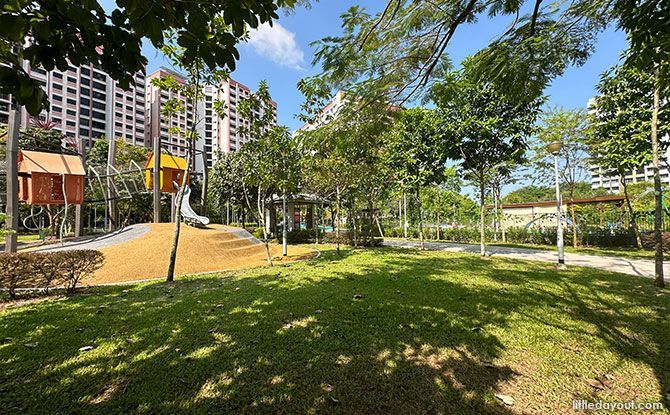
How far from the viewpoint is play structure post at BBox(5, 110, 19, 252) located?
8320mm

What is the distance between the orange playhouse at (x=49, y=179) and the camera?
10.7 m

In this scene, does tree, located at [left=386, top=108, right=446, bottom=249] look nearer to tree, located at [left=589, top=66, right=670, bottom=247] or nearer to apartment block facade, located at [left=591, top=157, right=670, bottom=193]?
tree, located at [left=589, top=66, right=670, bottom=247]

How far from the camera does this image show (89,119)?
55.6 m

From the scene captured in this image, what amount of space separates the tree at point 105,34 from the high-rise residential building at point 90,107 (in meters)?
58.9

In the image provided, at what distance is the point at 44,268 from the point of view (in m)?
5.57

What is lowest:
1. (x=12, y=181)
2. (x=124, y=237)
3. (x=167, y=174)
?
(x=124, y=237)

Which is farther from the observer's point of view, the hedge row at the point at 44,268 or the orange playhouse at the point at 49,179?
the orange playhouse at the point at 49,179

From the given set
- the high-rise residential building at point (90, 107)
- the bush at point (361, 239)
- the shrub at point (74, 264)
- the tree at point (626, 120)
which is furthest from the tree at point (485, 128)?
the high-rise residential building at point (90, 107)

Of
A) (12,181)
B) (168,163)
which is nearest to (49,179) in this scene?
(12,181)

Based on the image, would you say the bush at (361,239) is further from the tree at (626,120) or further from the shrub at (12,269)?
the shrub at (12,269)

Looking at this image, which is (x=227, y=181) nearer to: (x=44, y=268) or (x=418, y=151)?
(x=418, y=151)

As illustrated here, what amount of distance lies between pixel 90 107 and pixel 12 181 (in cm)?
6447

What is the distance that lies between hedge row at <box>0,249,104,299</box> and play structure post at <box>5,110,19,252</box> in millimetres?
3909

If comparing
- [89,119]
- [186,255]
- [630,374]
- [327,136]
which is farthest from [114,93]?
[630,374]
